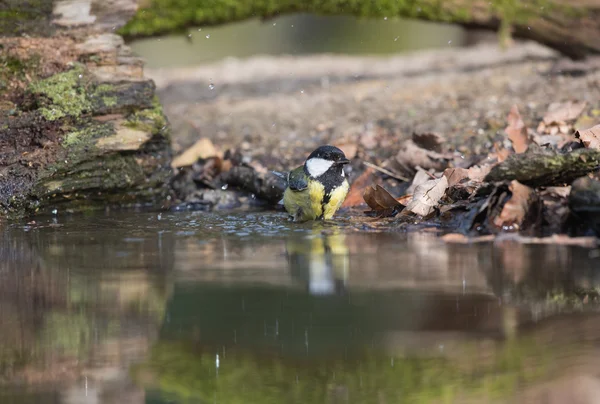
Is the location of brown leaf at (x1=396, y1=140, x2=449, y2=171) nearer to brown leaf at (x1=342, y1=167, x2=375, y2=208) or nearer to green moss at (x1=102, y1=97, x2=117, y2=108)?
brown leaf at (x1=342, y1=167, x2=375, y2=208)

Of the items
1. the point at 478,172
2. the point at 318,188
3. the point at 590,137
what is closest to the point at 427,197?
the point at 478,172

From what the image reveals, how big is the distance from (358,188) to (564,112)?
1.72 metres

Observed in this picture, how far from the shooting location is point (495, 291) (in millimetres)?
2941

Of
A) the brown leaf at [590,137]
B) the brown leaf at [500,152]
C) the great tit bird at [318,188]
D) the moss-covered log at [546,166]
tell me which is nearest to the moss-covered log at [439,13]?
the brown leaf at [500,152]

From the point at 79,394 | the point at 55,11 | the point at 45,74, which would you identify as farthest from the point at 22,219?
the point at 79,394

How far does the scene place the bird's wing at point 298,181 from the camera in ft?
16.5

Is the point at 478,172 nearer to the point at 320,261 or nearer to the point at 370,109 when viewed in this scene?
the point at 320,261

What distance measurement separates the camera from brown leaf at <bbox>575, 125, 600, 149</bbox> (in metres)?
4.62

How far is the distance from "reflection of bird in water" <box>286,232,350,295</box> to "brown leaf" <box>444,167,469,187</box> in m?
0.99

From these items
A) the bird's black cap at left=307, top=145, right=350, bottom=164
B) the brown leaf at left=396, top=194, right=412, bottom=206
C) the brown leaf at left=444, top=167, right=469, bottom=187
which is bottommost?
the brown leaf at left=396, top=194, right=412, bottom=206

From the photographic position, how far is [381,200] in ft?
16.4

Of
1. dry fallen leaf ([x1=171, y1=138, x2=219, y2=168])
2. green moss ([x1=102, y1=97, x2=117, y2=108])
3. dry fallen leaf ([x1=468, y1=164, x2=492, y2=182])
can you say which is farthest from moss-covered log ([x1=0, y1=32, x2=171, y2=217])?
dry fallen leaf ([x1=468, y1=164, x2=492, y2=182])

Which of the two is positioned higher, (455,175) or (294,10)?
(294,10)

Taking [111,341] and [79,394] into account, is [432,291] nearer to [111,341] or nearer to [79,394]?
[111,341]
